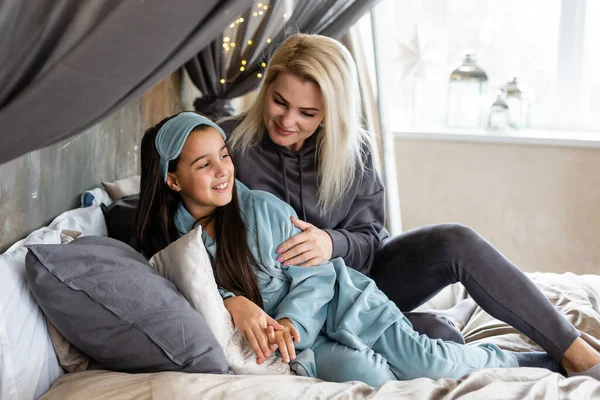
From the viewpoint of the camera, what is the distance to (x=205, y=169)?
1827 mm

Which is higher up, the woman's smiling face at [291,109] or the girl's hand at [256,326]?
the woman's smiling face at [291,109]

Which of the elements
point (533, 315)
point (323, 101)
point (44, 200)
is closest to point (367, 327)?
point (533, 315)

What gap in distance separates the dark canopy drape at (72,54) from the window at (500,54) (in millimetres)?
2402

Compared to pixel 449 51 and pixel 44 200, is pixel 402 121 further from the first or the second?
pixel 44 200

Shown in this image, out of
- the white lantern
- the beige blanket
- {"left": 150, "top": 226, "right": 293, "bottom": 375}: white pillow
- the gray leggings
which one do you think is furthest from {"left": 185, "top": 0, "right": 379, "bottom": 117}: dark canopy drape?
the beige blanket

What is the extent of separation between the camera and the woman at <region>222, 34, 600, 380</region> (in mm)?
1915

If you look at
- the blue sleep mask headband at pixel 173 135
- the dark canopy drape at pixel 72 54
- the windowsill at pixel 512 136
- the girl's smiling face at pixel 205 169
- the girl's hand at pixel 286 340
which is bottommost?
the girl's hand at pixel 286 340

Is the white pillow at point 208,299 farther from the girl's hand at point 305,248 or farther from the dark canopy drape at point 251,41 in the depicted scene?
the dark canopy drape at point 251,41

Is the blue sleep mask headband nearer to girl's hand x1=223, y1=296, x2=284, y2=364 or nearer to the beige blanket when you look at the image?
girl's hand x1=223, y1=296, x2=284, y2=364

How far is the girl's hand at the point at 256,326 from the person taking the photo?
1659 millimetres

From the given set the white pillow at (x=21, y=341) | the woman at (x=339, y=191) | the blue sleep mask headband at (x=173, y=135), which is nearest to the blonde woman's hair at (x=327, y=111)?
the woman at (x=339, y=191)

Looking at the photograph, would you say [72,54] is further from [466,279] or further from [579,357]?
[579,357]

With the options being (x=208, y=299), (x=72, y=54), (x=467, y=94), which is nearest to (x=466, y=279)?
(x=208, y=299)

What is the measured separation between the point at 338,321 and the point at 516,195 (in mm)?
2097
